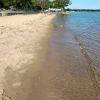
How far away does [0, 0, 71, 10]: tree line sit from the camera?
10388 cm

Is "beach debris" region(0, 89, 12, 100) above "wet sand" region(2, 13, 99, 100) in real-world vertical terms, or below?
above

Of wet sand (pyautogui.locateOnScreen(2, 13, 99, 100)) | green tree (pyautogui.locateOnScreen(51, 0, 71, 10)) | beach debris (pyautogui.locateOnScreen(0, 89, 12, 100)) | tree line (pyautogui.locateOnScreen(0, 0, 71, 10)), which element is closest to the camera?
beach debris (pyautogui.locateOnScreen(0, 89, 12, 100))

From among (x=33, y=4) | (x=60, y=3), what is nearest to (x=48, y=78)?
(x=33, y=4)

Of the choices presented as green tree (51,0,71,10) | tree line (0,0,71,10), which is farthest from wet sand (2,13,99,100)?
green tree (51,0,71,10)

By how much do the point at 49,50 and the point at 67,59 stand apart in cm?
258

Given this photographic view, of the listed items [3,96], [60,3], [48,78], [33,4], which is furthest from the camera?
[60,3]

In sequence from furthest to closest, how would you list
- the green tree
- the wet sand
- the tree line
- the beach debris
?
the green tree → the tree line → the wet sand → the beach debris

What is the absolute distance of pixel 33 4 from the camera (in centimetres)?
13075

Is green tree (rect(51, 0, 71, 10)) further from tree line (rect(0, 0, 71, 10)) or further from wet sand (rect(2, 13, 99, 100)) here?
wet sand (rect(2, 13, 99, 100))

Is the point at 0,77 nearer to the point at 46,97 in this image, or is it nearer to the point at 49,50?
the point at 46,97

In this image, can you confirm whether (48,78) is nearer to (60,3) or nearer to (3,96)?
(3,96)

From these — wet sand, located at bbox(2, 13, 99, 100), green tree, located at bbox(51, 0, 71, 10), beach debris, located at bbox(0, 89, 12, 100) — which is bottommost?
green tree, located at bbox(51, 0, 71, 10)

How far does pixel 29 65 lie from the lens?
11414 millimetres

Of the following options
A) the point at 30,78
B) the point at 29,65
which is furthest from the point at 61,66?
the point at 30,78
